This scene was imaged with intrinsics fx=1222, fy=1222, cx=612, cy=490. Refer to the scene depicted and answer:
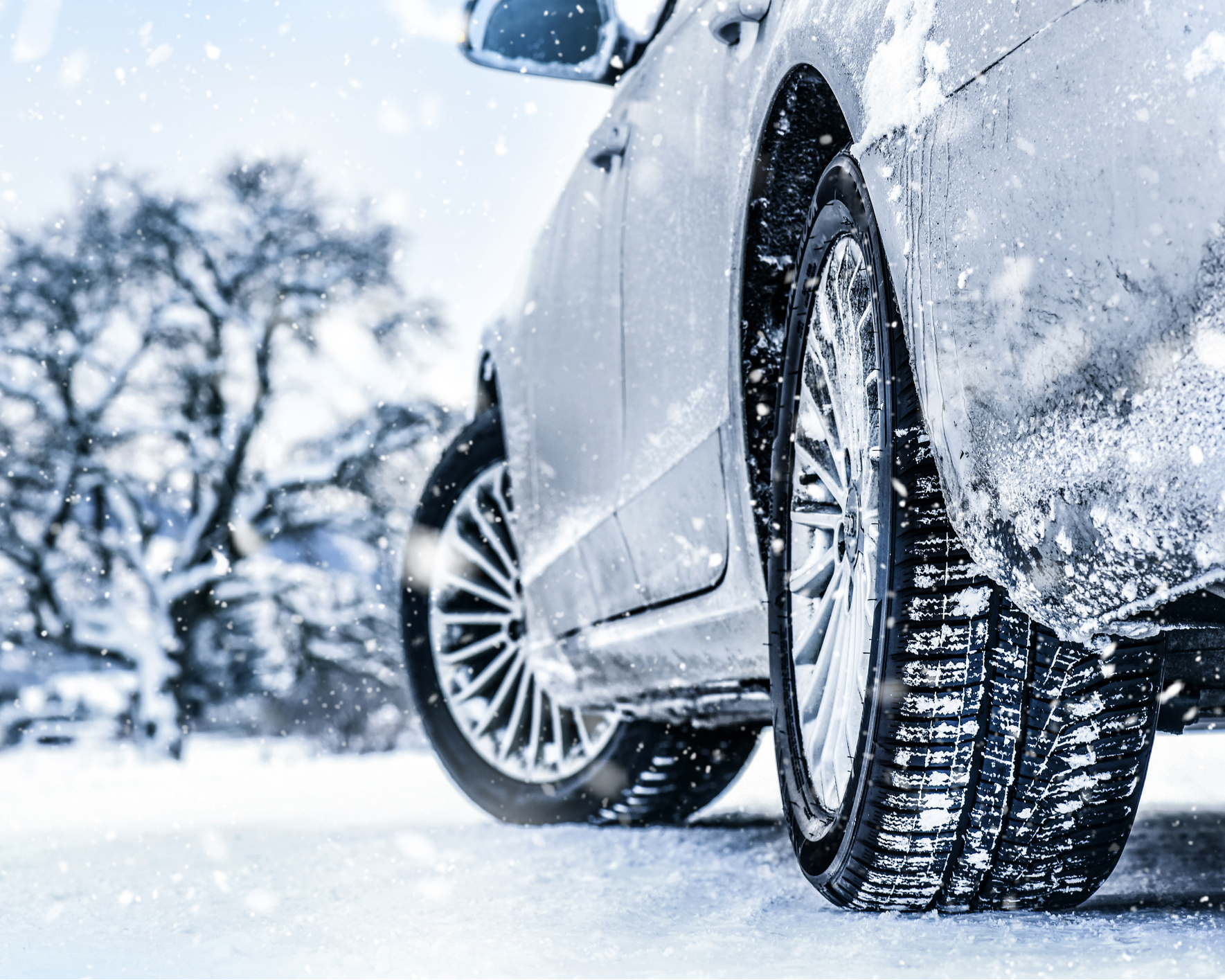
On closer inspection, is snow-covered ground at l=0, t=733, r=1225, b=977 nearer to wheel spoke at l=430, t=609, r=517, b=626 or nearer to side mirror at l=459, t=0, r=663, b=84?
wheel spoke at l=430, t=609, r=517, b=626

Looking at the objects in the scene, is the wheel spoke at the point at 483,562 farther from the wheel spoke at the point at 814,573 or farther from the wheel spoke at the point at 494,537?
the wheel spoke at the point at 814,573

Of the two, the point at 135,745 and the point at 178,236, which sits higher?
the point at 178,236

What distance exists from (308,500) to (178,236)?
314 centimetres

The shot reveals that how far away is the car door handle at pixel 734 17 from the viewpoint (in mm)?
1846

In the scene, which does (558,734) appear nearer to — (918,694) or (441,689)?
(441,689)

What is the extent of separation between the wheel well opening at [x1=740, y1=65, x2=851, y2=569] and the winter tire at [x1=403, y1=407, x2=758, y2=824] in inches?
57.6

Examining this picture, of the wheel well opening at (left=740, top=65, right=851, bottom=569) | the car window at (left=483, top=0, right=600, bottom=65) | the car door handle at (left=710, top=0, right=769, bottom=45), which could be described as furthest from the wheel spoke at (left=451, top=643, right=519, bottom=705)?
the car door handle at (left=710, top=0, right=769, bottom=45)

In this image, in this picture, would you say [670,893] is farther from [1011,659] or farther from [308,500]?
[308,500]

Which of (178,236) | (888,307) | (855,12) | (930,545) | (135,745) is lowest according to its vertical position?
(135,745)

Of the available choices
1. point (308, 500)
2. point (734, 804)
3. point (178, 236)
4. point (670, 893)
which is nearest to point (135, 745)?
point (308, 500)

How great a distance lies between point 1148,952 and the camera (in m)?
1.50

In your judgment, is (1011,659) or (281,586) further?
(281,586)

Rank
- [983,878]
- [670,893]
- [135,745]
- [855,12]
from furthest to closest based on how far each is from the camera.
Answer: [135,745] → [670,893] → [983,878] → [855,12]

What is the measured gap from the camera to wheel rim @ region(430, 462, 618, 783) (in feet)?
11.8
